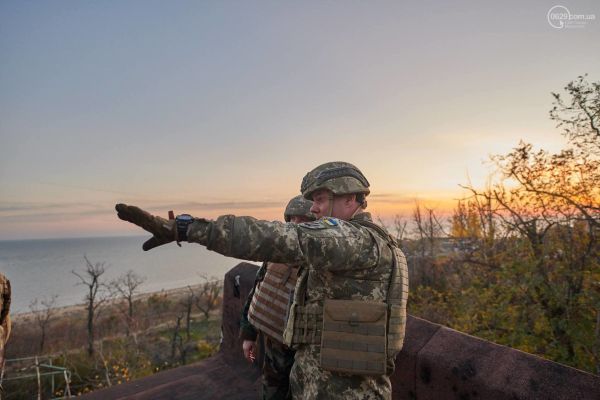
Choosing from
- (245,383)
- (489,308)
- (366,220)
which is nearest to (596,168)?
(489,308)

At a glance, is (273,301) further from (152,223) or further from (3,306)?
(3,306)

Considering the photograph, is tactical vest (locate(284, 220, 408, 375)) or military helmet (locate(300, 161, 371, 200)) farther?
military helmet (locate(300, 161, 371, 200))

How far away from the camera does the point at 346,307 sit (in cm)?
197

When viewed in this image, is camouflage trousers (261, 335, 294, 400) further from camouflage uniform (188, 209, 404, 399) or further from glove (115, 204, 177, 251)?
glove (115, 204, 177, 251)

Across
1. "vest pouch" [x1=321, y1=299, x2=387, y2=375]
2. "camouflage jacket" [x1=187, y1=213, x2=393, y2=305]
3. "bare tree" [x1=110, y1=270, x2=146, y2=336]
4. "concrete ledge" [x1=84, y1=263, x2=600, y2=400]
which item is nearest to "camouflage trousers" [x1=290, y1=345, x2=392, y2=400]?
"vest pouch" [x1=321, y1=299, x2=387, y2=375]

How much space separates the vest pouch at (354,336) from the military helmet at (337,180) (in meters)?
0.70

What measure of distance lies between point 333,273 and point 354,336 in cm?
38

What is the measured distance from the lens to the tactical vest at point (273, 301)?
3068 mm

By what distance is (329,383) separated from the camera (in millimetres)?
2031

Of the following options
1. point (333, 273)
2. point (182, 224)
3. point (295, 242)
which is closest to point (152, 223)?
point (182, 224)

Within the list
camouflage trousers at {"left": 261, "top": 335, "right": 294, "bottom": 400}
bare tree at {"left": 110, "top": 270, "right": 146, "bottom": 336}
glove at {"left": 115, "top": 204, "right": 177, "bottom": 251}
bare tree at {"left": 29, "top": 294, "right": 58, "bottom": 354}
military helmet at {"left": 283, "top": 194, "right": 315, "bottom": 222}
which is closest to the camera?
glove at {"left": 115, "top": 204, "right": 177, "bottom": 251}

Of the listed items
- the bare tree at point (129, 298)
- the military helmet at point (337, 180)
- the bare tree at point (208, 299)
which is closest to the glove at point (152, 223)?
the military helmet at point (337, 180)

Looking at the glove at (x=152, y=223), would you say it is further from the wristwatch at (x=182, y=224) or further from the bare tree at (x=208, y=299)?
the bare tree at (x=208, y=299)

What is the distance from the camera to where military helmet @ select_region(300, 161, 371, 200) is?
86.3 inches
